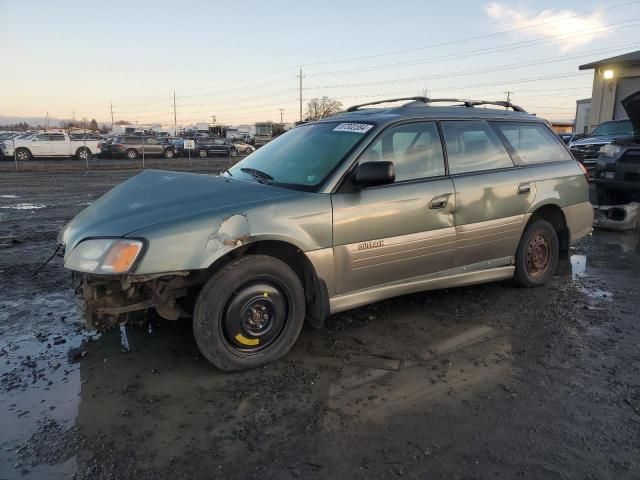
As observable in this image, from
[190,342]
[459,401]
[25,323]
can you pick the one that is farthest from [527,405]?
[25,323]

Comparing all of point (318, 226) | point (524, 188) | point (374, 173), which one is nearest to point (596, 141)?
point (524, 188)

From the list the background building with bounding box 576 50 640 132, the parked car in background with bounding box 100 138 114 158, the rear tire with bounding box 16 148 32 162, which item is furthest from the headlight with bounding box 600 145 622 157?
the parked car in background with bounding box 100 138 114 158

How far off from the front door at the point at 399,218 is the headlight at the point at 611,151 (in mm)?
5744

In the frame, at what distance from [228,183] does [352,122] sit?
1.17 m

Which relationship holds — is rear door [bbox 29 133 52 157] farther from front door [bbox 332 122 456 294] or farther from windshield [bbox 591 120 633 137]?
front door [bbox 332 122 456 294]

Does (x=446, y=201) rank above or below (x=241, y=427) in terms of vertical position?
above

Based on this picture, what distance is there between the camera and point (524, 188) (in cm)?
471

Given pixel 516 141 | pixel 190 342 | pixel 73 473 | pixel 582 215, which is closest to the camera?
pixel 73 473

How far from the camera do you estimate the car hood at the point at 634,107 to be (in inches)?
318

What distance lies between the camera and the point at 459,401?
9.96 feet

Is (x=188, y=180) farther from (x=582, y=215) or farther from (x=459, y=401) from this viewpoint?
(x=582, y=215)

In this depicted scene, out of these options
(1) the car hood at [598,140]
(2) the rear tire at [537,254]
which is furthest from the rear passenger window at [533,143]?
(1) the car hood at [598,140]

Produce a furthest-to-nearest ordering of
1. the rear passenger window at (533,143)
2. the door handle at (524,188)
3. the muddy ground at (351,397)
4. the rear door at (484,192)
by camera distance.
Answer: the rear passenger window at (533,143)
the door handle at (524,188)
the rear door at (484,192)
the muddy ground at (351,397)

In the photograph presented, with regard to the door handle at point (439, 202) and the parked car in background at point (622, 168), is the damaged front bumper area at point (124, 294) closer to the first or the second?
the door handle at point (439, 202)
